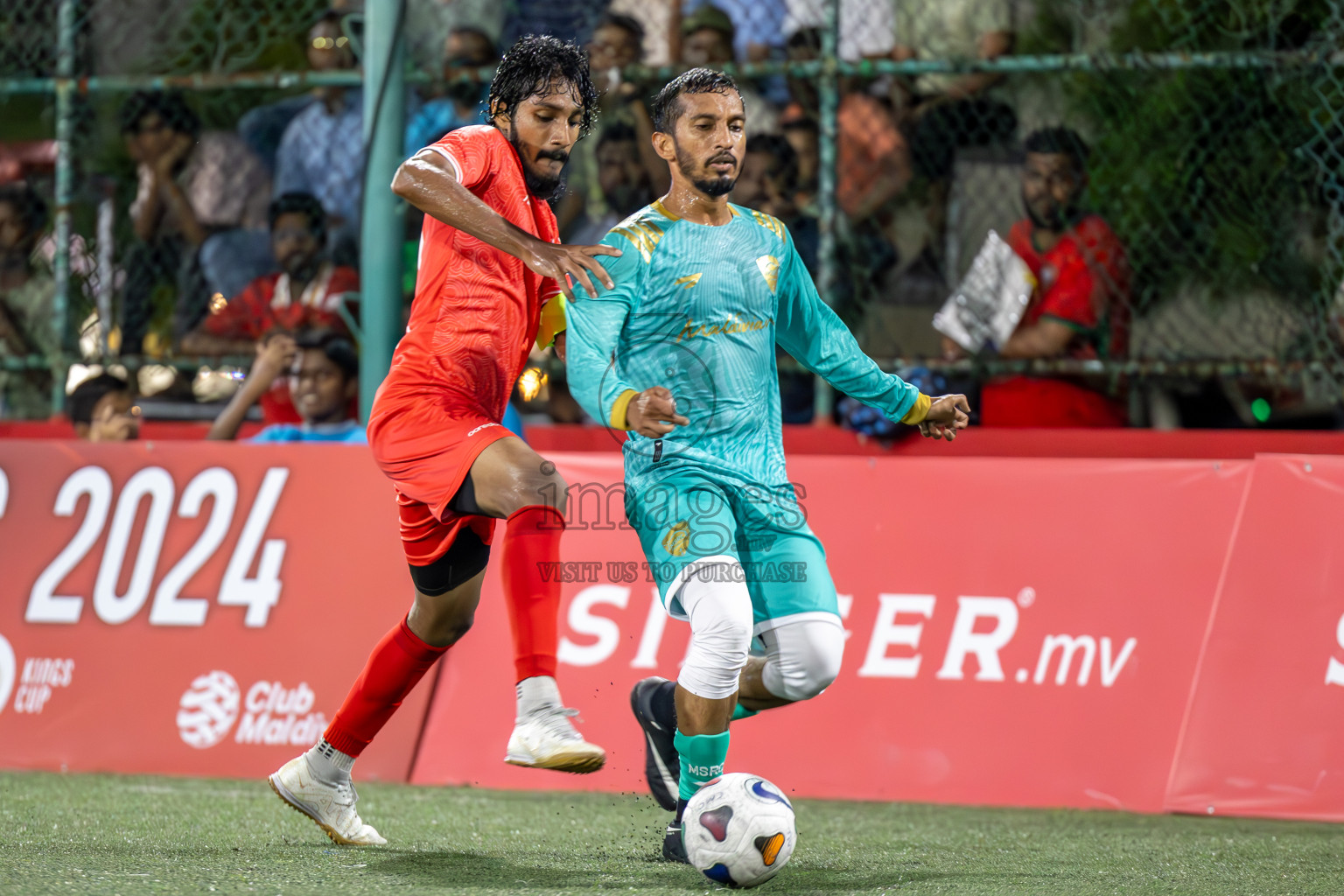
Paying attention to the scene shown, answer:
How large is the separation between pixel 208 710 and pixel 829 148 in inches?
137

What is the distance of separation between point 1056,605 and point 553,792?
2025mm

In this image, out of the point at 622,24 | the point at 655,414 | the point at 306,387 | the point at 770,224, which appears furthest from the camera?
the point at 622,24

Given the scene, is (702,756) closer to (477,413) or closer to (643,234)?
(477,413)

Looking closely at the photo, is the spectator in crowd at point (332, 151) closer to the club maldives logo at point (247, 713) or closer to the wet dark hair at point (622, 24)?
the wet dark hair at point (622, 24)

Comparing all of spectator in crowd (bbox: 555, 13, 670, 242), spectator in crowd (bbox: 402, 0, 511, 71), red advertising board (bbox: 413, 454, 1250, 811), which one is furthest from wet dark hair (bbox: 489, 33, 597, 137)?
spectator in crowd (bbox: 402, 0, 511, 71)

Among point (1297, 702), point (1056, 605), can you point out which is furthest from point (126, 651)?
point (1297, 702)

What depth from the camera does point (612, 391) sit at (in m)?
3.88

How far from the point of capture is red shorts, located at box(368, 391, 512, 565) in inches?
163

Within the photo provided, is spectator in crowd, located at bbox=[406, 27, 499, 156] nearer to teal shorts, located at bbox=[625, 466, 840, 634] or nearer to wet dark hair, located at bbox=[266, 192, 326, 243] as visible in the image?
wet dark hair, located at bbox=[266, 192, 326, 243]

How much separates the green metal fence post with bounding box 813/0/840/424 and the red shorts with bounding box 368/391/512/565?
2706 mm

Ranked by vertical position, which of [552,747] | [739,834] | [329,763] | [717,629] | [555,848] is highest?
[717,629]

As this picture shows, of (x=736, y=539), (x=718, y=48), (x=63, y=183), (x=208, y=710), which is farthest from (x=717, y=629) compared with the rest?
(x=63, y=183)

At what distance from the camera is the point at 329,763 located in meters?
4.51

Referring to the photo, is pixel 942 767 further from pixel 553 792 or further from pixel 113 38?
pixel 113 38
